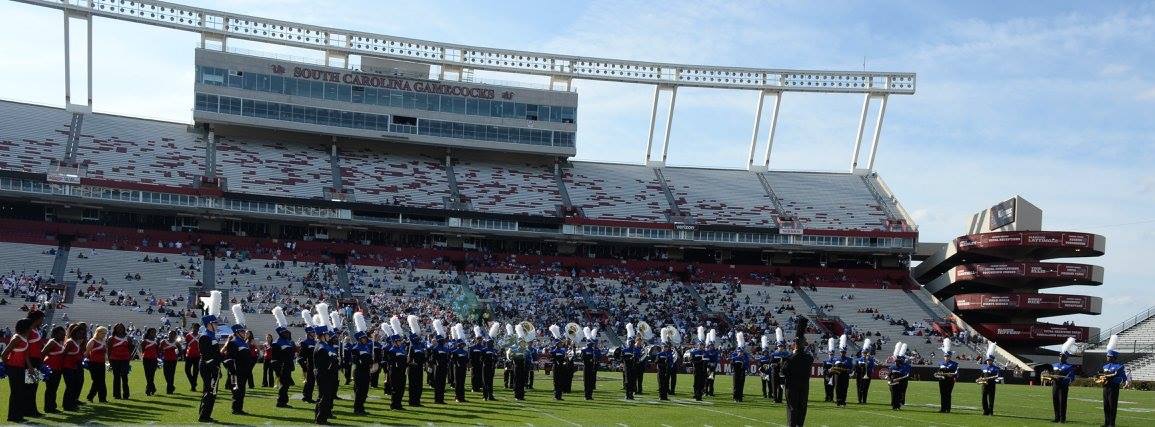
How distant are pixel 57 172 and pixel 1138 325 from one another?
57.5 meters

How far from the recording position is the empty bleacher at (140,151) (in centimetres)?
5716

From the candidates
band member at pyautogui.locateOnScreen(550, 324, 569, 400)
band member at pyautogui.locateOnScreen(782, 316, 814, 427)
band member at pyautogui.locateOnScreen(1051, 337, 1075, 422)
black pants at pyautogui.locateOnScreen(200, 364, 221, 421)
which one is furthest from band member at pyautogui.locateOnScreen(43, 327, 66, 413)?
band member at pyautogui.locateOnScreen(1051, 337, 1075, 422)

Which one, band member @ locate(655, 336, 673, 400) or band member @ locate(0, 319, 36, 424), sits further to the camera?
band member @ locate(655, 336, 673, 400)

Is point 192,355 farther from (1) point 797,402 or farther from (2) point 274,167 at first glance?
(2) point 274,167

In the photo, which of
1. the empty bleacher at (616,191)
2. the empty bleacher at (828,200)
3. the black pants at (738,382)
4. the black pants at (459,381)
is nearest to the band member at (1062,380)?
the black pants at (738,382)

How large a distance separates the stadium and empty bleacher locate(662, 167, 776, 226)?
24 cm

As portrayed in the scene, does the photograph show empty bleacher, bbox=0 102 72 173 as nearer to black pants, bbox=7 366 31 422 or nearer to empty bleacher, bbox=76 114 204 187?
empty bleacher, bbox=76 114 204 187

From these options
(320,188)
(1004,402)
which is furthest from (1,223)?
(1004,402)

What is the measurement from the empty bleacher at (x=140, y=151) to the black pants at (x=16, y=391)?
41967 mm

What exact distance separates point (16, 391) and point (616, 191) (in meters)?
53.9

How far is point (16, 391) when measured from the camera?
54.0 feet

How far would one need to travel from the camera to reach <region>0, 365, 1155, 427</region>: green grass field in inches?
736

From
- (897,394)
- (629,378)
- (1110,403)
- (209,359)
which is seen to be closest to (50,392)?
(209,359)

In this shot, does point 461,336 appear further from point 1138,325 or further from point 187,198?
point 1138,325
